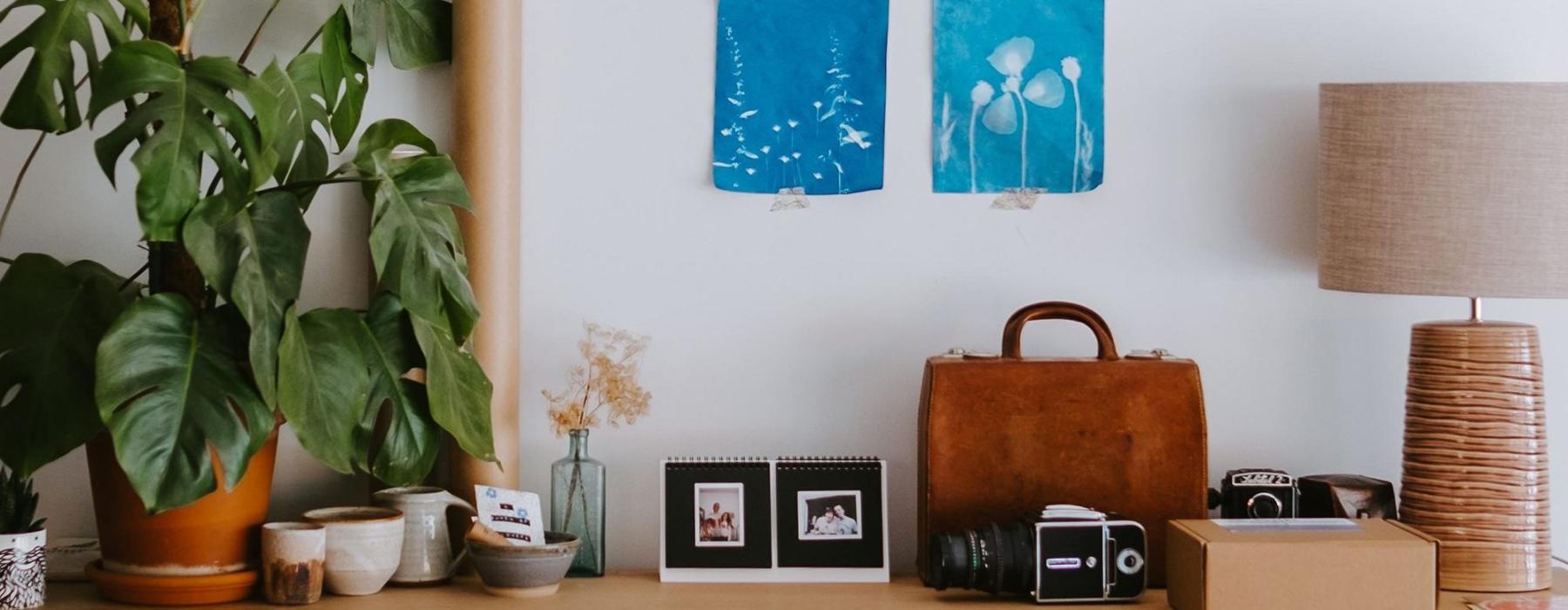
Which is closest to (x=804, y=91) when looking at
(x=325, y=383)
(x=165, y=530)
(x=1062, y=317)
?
(x=1062, y=317)

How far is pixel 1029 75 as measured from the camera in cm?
210

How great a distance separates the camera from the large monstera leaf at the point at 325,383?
5.43ft

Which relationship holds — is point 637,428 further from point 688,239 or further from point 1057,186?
point 1057,186

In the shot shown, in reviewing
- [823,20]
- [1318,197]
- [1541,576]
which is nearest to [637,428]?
[823,20]

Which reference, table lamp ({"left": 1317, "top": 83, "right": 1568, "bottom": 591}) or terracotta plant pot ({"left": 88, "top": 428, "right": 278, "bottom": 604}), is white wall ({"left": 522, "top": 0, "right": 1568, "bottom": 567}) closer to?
table lamp ({"left": 1317, "top": 83, "right": 1568, "bottom": 591})

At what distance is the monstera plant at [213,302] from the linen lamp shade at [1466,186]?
4.04 ft

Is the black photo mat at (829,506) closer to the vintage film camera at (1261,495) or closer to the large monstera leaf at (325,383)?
the vintage film camera at (1261,495)

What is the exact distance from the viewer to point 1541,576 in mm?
1865

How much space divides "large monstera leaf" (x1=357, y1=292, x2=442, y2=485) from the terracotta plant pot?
185mm

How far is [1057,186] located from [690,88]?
60cm

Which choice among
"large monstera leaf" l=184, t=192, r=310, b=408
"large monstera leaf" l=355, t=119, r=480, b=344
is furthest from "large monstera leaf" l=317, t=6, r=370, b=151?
"large monstera leaf" l=184, t=192, r=310, b=408

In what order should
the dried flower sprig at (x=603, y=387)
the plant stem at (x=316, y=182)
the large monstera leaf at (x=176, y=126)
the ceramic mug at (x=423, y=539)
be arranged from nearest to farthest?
the large monstera leaf at (x=176, y=126) → the plant stem at (x=316, y=182) → the ceramic mug at (x=423, y=539) → the dried flower sprig at (x=603, y=387)

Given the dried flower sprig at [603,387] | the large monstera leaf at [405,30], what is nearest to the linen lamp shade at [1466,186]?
the dried flower sprig at [603,387]

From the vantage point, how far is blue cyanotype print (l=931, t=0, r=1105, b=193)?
82.6 inches
